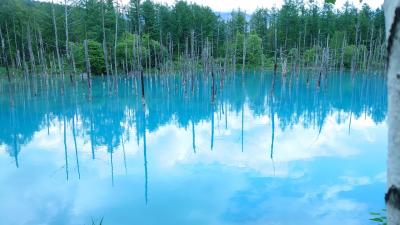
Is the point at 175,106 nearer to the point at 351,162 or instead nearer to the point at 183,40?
the point at 351,162

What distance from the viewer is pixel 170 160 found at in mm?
10938

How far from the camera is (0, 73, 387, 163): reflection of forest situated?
15.0 meters

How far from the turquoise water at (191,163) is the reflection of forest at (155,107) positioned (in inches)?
4.3

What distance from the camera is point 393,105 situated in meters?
0.53

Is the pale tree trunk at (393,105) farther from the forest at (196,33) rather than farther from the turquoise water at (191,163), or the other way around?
the forest at (196,33)

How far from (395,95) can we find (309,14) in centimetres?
5561

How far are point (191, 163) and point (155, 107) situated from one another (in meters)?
9.78

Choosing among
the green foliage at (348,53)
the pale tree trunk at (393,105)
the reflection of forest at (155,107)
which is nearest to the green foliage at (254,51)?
the green foliage at (348,53)

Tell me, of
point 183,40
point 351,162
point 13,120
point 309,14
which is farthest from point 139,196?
point 309,14

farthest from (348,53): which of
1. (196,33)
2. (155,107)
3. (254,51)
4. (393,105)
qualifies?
(393,105)

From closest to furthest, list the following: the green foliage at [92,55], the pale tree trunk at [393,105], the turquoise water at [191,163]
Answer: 1. the pale tree trunk at [393,105]
2. the turquoise water at [191,163]
3. the green foliage at [92,55]

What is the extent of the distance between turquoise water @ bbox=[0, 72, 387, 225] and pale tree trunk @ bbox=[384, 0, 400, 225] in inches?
265

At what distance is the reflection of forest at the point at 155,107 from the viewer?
1503 centimetres

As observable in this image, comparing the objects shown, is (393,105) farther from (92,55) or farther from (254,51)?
(254,51)
